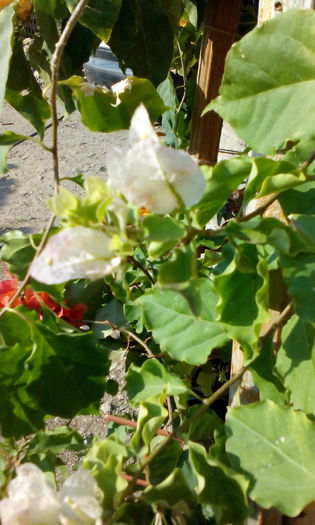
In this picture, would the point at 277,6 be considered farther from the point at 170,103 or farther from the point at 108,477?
the point at 170,103

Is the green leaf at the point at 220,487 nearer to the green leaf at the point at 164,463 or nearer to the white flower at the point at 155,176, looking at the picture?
the green leaf at the point at 164,463

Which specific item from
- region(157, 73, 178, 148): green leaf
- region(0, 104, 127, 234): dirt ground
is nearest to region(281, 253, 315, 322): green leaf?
region(157, 73, 178, 148): green leaf

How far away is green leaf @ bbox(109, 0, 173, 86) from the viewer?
0.63 meters

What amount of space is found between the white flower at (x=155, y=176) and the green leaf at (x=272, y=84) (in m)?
0.16

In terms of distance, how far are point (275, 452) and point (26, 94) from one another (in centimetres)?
46

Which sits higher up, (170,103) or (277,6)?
(277,6)

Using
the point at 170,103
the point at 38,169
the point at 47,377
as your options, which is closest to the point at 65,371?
the point at 47,377

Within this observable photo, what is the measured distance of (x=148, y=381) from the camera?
0.51 m

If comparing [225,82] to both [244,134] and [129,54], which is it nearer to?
[244,134]

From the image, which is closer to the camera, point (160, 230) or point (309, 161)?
point (160, 230)

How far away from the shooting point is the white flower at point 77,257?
263mm

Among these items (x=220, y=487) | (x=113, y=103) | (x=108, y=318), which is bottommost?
(x=108, y=318)

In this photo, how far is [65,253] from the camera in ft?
0.87

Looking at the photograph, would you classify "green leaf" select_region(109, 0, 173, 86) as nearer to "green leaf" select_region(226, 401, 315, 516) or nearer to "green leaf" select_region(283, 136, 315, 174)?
"green leaf" select_region(283, 136, 315, 174)
